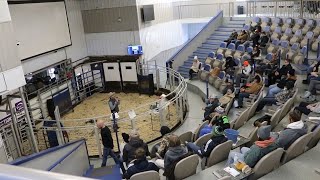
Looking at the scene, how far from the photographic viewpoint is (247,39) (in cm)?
1424

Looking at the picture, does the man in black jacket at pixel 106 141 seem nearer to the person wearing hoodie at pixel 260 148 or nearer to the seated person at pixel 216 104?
the seated person at pixel 216 104

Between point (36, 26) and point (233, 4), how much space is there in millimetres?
12025

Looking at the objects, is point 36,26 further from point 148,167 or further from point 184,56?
point 148,167

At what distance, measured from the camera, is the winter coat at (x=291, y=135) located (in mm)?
5582

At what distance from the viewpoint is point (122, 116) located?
12.1m

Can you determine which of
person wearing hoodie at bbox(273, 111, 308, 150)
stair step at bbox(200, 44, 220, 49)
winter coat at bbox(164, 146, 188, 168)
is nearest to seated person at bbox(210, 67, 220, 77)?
stair step at bbox(200, 44, 220, 49)

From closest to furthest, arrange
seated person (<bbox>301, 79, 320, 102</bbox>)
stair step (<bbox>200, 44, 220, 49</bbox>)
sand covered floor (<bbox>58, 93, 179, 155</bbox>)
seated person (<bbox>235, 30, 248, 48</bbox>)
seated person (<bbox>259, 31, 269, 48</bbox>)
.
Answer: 1. seated person (<bbox>301, 79, 320, 102</bbox>)
2. sand covered floor (<bbox>58, 93, 179, 155</bbox>)
3. seated person (<bbox>259, 31, 269, 48</bbox>)
4. seated person (<bbox>235, 30, 248, 48</bbox>)
5. stair step (<bbox>200, 44, 220, 49</bbox>)

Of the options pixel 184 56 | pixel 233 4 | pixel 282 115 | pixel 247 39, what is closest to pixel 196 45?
pixel 184 56

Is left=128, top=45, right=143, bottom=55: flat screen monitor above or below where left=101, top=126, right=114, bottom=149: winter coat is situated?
above

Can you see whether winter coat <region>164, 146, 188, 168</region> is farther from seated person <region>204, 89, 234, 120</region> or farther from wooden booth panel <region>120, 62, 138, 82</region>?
wooden booth panel <region>120, 62, 138, 82</region>

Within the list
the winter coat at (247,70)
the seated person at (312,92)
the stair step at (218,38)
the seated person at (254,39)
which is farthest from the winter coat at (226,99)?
the stair step at (218,38)

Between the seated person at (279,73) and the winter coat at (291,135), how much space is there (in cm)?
412

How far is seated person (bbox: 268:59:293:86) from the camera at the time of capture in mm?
9422

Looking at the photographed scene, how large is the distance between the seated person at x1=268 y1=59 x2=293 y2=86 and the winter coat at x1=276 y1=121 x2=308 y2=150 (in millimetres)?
4122
